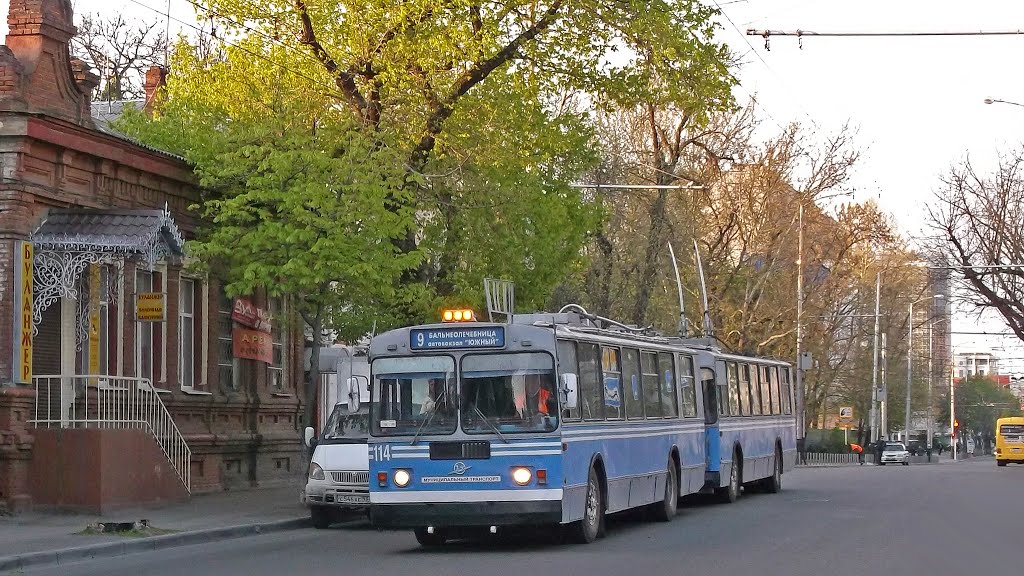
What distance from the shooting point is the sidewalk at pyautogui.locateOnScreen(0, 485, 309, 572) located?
55.9ft

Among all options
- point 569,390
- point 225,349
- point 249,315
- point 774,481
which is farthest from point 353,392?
point 774,481

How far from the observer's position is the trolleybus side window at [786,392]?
33.4 m

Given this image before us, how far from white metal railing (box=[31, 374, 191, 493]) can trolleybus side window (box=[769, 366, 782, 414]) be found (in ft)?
40.8

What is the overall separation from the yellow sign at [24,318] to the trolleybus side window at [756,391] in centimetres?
1403

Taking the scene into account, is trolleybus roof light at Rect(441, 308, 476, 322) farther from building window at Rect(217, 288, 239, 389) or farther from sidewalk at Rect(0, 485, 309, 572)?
building window at Rect(217, 288, 239, 389)

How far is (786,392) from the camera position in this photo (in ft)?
111

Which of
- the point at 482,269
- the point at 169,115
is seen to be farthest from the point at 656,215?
the point at 169,115

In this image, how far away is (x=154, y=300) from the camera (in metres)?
25.5

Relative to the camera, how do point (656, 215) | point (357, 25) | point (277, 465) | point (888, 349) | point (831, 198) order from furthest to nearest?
point (888, 349) → point (831, 198) → point (656, 215) → point (277, 465) → point (357, 25)

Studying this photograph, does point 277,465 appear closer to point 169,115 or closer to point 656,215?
point 169,115

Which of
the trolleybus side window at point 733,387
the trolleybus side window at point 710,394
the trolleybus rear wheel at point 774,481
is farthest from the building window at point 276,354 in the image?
the trolleybus rear wheel at point 774,481

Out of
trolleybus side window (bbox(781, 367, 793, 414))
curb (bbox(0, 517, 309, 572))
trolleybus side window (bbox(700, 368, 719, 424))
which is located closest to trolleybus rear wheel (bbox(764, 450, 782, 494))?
trolleybus side window (bbox(781, 367, 793, 414))

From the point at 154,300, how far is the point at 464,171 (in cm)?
672

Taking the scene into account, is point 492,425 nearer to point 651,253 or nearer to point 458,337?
point 458,337
